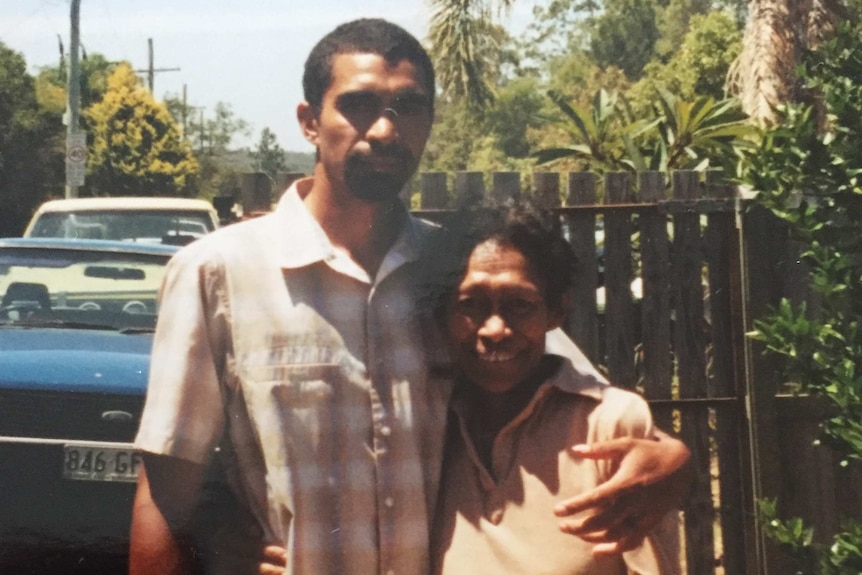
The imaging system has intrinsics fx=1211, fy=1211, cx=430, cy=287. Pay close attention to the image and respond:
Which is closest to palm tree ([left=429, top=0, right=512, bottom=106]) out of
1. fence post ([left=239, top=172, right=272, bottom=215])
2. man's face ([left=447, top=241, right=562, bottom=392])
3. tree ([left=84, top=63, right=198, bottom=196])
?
fence post ([left=239, top=172, right=272, bottom=215])

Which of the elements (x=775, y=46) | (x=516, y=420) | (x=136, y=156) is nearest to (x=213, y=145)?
(x=136, y=156)

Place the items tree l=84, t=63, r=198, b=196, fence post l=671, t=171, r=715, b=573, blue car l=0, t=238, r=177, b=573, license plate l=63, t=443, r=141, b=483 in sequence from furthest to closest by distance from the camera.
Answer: fence post l=671, t=171, r=715, b=573 < tree l=84, t=63, r=198, b=196 < license plate l=63, t=443, r=141, b=483 < blue car l=0, t=238, r=177, b=573

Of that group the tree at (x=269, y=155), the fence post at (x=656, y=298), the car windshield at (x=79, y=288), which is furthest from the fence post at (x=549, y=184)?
the car windshield at (x=79, y=288)

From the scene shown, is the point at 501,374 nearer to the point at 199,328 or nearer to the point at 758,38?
the point at 199,328

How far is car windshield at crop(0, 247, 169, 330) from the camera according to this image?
4.04m

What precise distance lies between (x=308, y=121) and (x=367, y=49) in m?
0.17

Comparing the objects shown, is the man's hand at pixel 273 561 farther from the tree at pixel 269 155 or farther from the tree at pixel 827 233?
the tree at pixel 827 233

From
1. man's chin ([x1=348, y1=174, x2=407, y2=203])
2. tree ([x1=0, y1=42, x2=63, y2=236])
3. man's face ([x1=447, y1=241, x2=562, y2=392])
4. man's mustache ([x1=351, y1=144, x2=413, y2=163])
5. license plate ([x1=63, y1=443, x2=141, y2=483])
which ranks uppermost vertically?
tree ([x1=0, y1=42, x2=63, y2=236])

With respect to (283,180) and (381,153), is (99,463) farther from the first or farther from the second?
(381,153)

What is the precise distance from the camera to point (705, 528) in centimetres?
427

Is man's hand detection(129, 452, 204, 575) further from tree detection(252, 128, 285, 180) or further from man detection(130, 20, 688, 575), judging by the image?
tree detection(252, 128, 285, 180)

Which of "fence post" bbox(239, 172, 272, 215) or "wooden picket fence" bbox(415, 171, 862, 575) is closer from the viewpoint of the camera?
"fence post" bbox(239, 172, 272, 215)

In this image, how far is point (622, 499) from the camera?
2061 mm

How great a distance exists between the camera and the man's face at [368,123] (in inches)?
84.2
